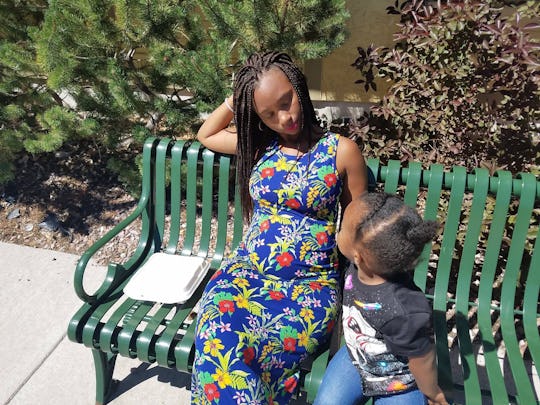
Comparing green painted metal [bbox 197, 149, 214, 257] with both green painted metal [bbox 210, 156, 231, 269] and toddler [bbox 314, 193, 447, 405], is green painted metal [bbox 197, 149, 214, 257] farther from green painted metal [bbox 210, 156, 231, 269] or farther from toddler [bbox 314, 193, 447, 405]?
toddler [bbox 314, 193, 447, 405]

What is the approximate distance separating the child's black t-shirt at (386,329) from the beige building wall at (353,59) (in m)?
2.80

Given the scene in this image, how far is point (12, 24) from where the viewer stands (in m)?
3.52

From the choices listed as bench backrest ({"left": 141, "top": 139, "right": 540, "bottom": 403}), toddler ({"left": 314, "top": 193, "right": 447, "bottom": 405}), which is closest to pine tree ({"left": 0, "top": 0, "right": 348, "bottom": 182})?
bench backrest ({"left": 141, "top": 139, "right": 540, "bottom": 403})

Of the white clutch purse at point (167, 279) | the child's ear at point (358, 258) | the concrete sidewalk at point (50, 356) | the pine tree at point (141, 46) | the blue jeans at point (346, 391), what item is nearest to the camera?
the child's ear at point (358, 258)

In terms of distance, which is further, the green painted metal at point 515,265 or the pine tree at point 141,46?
the pine tree at point 141,46

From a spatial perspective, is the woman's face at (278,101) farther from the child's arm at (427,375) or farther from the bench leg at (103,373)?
the bench leg at (103,373)

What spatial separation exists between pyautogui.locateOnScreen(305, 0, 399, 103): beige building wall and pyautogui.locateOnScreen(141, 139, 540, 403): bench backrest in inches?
75.9

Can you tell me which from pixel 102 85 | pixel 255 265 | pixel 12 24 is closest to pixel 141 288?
pixel 255 265

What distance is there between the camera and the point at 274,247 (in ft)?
7.18

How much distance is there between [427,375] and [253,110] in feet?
4.17

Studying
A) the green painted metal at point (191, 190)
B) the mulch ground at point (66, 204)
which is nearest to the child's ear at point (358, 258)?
the green painted metal at point (191, 190)

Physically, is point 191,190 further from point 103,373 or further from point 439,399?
point 439,399

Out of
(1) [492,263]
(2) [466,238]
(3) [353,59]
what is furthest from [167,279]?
(3) [353,59]

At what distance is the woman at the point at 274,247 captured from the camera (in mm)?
1860
